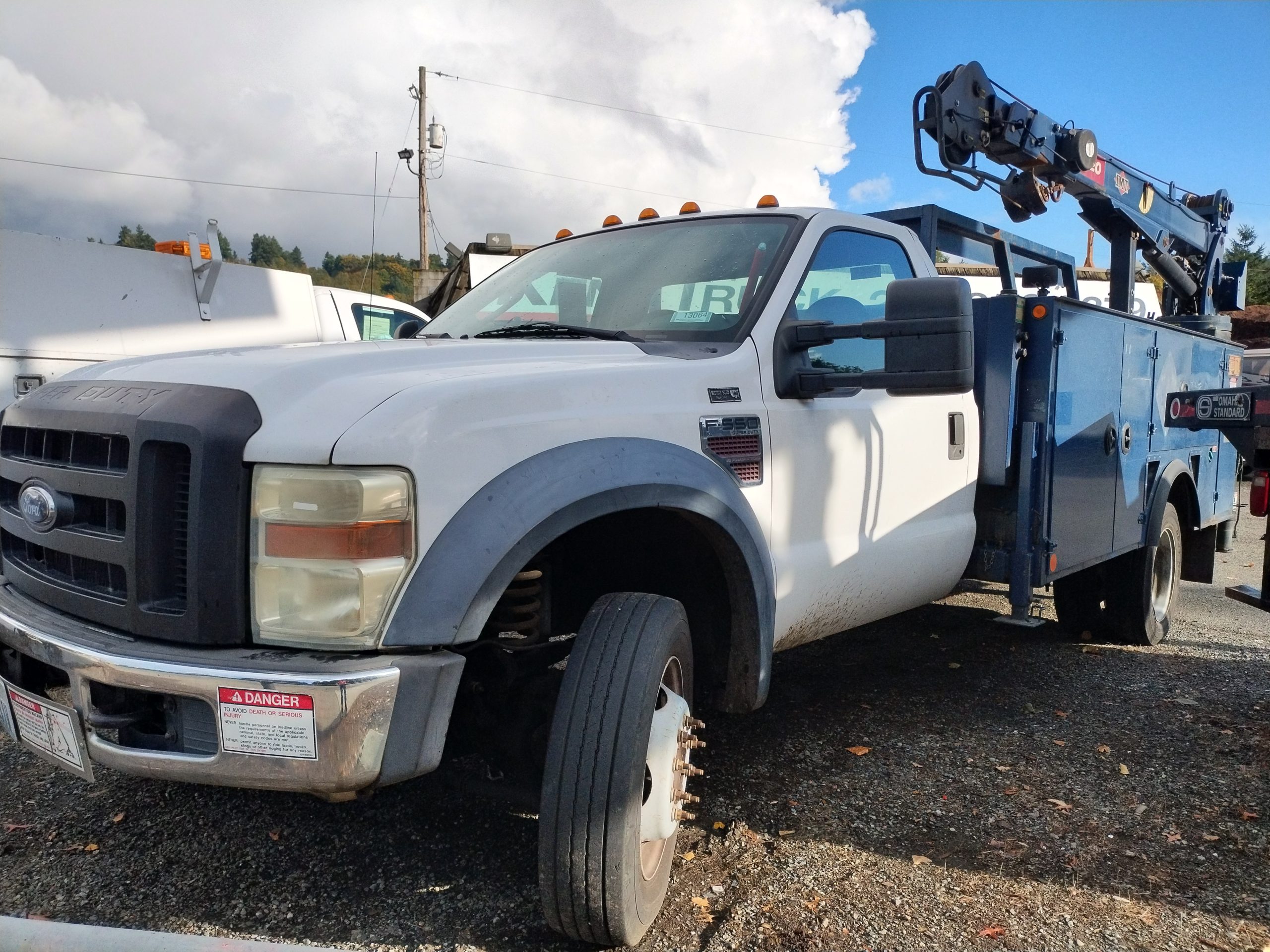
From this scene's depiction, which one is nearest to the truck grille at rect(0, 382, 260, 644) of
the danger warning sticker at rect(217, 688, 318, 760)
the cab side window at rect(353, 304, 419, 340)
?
the danger warning sticker at rect(217, 688, 318, 760)

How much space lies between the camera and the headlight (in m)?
1.89

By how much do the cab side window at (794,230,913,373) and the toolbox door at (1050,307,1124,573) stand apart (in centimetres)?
83

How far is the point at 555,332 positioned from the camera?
9.77ft

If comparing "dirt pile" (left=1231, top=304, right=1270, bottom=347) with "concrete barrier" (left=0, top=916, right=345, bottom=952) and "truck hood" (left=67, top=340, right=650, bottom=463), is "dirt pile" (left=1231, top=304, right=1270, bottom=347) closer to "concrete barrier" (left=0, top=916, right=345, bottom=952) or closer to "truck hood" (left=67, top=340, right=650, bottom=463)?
"truck hood" (left=67, top=340, right=650, bottom=463)

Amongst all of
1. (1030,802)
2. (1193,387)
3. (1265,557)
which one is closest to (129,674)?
(1030,802)

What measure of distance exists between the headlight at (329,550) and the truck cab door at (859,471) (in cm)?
126

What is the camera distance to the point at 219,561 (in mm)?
1932

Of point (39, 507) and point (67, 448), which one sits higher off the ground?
point (67, 448)

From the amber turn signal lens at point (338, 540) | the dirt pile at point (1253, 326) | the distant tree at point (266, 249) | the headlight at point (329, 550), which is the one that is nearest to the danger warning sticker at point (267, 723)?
the headlight at point (329, 550)

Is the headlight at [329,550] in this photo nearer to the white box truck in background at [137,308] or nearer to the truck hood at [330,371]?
the truck hood at [330,371]

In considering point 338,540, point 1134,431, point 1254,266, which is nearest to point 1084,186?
point 1134,431

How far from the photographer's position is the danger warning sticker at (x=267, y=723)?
1.84 metres

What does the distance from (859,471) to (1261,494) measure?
2029 millimetres

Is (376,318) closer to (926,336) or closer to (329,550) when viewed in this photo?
(926,336)
